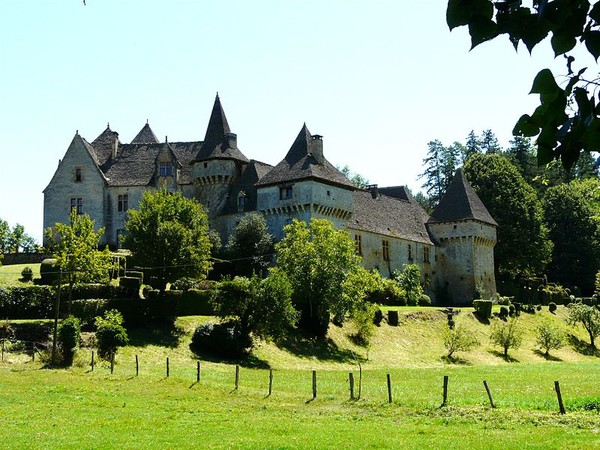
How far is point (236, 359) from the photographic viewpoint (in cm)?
4119

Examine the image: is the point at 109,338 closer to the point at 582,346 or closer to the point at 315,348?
the point at 315,348

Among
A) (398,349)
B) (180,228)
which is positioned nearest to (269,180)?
(180,228)

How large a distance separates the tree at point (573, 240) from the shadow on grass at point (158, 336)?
51.7m

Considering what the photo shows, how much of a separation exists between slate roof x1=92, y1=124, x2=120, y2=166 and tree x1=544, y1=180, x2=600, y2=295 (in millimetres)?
47135

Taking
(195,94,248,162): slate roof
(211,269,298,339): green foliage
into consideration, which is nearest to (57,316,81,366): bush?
(211,269,298,339): green foliage

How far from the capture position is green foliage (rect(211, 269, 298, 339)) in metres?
42.4

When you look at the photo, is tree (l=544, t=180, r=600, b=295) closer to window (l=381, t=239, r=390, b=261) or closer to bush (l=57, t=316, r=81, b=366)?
window (l=381, t=239, r=390, b=261)

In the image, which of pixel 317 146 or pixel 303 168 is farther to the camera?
pixel 317 146

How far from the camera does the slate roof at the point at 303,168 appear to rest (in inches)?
2347

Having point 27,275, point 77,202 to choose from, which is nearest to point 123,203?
point 77,202

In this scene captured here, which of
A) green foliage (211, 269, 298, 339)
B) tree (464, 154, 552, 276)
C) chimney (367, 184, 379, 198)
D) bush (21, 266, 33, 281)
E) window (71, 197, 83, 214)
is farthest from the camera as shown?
tree (464, 154, 552, 276)

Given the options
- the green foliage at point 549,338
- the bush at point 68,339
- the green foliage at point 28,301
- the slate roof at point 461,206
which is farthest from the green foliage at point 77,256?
the slate roof at point 461,206

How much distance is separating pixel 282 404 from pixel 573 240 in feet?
218

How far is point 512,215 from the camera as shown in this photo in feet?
262
